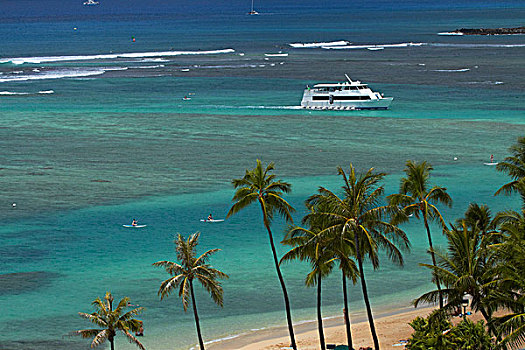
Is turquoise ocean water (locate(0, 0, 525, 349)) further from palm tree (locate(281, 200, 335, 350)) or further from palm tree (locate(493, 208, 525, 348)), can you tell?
palm tree (locate(493, 208, 525, 348))

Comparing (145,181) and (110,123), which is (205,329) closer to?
(145,181)

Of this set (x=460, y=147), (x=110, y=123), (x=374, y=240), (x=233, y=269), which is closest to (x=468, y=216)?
(x=374, y=240)

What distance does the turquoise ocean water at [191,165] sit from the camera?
156 ft

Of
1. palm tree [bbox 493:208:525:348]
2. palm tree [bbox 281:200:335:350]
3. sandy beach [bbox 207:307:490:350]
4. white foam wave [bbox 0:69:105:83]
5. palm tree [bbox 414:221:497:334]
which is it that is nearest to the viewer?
palm tree [bbox 493:208:525:348]

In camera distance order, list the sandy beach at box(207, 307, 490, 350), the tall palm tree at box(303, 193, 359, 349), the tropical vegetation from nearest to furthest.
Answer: the tropical vegetation → the tall palm tree at box(303, 193, 359, 349) → the sandy beach at box(207, 307, 490, 350)

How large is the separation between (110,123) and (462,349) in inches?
3174

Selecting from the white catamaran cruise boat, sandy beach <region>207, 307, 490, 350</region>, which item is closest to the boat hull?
the white catamaran cruise boat

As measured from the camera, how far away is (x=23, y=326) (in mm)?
44031

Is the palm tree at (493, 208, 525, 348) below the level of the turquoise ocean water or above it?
below

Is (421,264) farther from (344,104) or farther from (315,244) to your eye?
(344,104)

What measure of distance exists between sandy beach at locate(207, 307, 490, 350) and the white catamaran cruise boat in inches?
2843

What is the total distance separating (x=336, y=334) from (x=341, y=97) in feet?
252

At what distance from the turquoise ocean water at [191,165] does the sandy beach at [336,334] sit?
1.20 metres

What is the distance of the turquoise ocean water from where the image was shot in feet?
156
